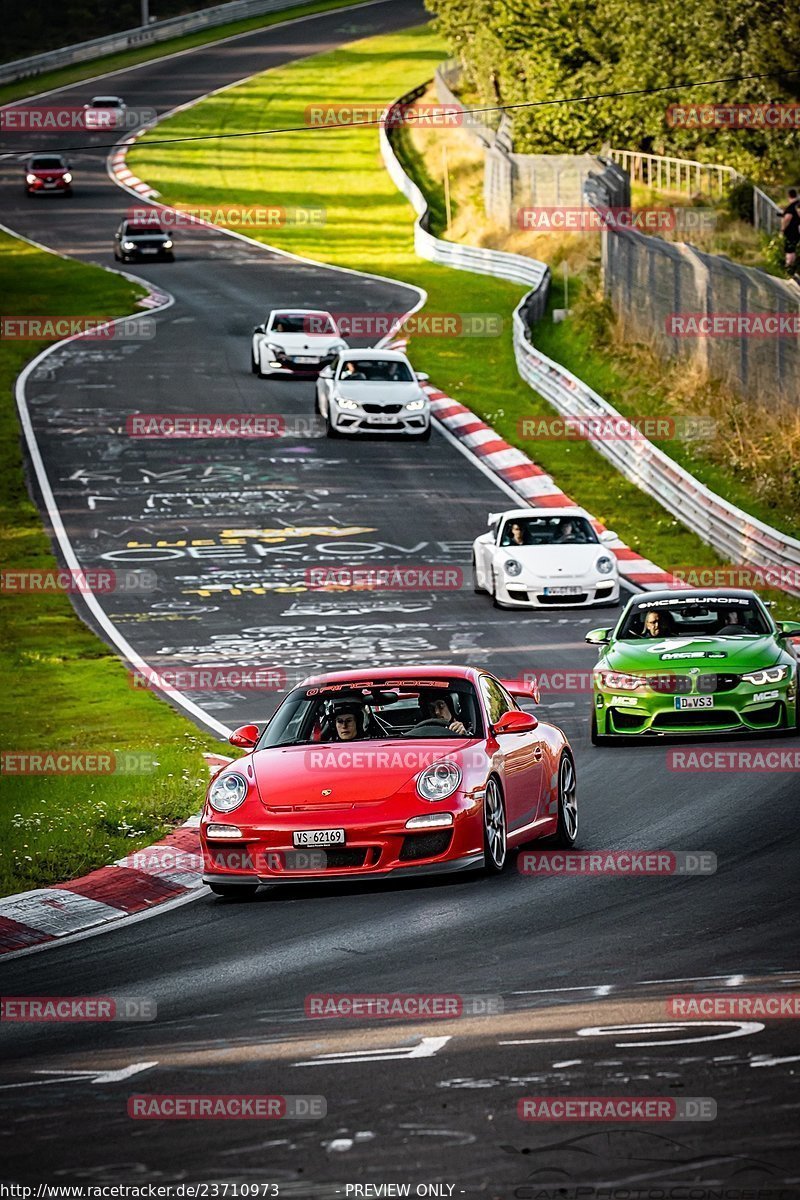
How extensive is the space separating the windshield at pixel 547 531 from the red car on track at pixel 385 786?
13456 mm

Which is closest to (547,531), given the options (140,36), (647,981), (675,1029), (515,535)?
(515,535)

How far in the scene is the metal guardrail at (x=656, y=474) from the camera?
86.4 feet

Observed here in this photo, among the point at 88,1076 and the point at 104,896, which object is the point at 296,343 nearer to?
the point at 104,896

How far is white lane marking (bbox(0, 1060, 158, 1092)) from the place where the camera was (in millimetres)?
7699

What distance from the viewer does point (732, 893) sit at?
10.9 meters

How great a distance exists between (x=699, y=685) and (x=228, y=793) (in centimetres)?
629

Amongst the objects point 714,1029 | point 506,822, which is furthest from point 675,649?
point 714,1029

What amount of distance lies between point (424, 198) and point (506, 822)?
186ft

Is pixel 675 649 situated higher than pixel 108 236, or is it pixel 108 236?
pixel 675 649

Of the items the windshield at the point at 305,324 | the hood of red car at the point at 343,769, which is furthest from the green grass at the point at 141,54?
the hood of red car at the point at 343,769

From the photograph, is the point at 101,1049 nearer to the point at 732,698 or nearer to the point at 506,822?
the point at 506,822

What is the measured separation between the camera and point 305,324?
43.2 metres

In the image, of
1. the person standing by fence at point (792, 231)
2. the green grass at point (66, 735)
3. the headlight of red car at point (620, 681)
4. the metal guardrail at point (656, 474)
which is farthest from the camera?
the person standing by fence at point (792, 231)

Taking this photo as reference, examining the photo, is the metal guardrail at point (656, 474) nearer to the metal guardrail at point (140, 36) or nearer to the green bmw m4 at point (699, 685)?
the green bmw m4 at point (699, 685)
